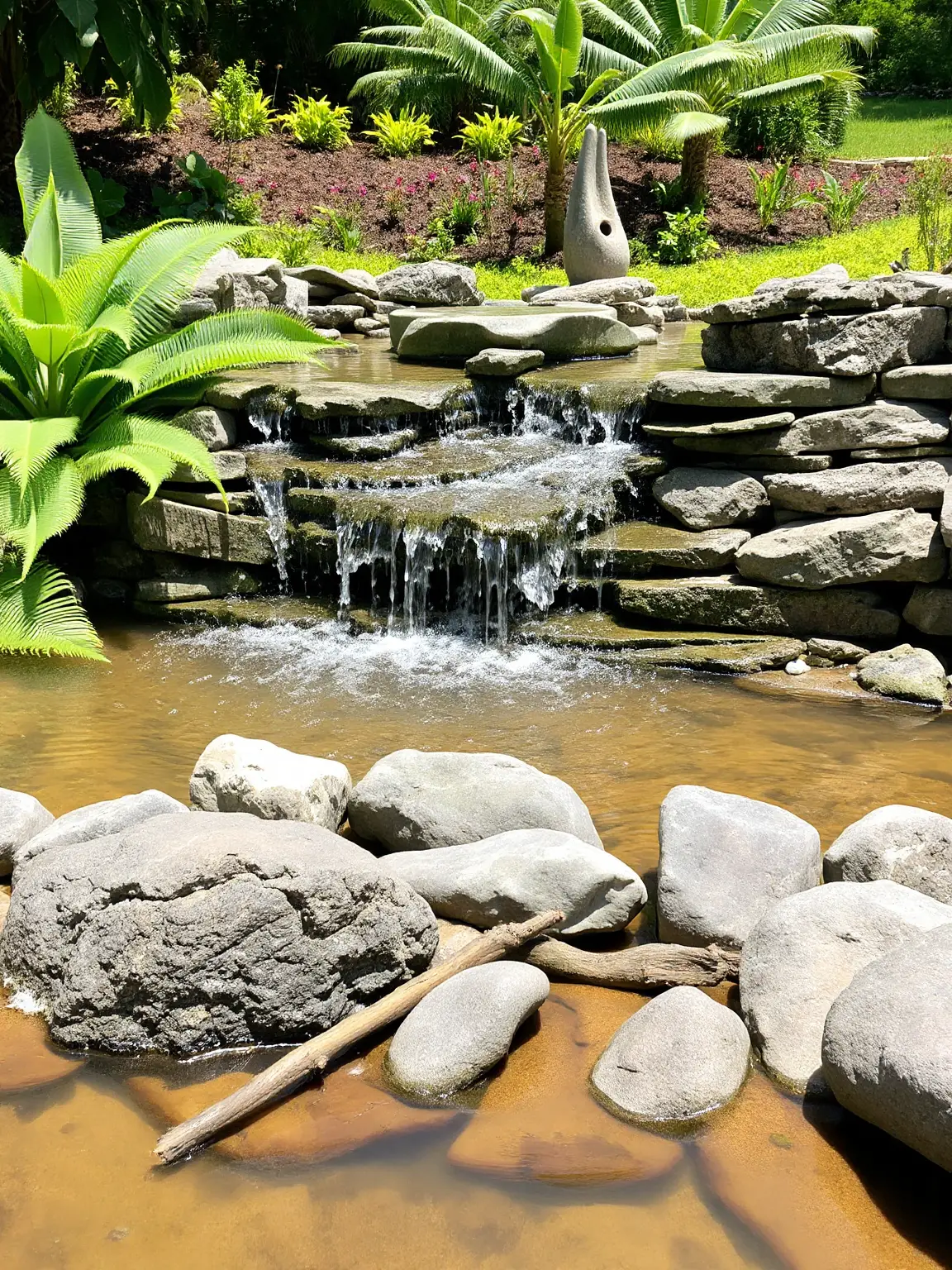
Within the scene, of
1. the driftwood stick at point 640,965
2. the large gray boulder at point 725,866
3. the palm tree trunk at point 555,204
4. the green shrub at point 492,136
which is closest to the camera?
the driftwood stick at point 640,965

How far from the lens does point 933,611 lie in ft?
17.7

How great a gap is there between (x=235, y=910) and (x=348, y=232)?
1261 cm

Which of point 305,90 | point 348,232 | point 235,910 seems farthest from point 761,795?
point 305,90

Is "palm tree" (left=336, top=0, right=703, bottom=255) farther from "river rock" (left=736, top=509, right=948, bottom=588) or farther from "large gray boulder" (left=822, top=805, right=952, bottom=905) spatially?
"large gray boulder" (left=822, top=805, right=952, bottom=905)

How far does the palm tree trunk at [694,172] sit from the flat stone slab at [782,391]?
10.2 metres

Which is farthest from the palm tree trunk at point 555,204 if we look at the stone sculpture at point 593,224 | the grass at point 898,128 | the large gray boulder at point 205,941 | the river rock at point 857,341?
the large gray boulder at point 205,941

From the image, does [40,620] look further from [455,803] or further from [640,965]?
[640,965]

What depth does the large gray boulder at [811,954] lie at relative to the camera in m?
2.70

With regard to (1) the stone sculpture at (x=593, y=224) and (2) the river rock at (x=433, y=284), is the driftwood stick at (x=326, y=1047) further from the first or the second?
(1) the stone sculpture at (x=593, y=224)

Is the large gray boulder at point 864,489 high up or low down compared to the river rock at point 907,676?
up

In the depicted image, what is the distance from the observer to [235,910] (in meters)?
2.73

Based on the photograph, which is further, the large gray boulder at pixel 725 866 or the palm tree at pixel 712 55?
the palm tree at pixel 712 55

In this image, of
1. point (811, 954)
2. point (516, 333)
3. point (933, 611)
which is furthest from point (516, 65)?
point (811, 954)

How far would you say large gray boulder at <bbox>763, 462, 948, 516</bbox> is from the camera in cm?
549
